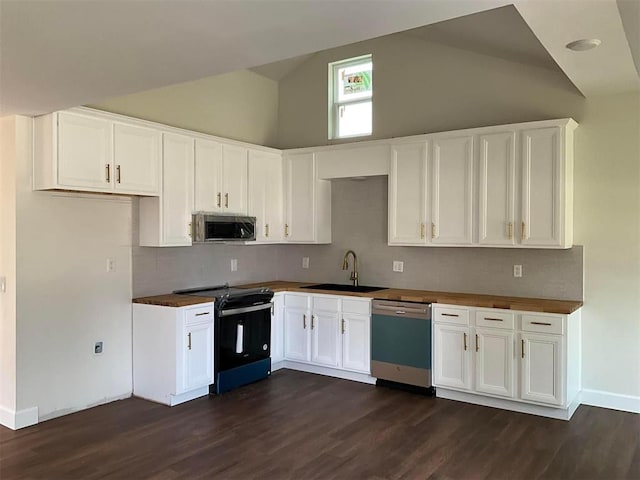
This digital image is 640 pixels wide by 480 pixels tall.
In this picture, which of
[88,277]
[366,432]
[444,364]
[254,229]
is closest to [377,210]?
[254,229]

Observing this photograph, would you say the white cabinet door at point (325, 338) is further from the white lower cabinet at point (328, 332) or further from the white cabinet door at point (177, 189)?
the white cabinet door at point (177, 189)

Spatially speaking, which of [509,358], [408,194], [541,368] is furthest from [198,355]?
[541,368]

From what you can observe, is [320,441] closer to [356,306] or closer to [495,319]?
[356,306]

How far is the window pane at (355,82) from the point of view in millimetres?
5758

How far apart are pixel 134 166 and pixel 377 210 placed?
2520 mm

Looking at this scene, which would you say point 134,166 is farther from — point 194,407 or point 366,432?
point 366,432

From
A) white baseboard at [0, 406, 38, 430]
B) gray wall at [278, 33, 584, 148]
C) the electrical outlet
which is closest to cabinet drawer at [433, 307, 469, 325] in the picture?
gray wall at [278, 33, 584, 148]

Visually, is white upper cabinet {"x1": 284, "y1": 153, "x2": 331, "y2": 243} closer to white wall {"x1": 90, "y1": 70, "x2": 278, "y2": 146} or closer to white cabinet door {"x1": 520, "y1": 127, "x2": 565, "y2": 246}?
white wall {"x1": 90, "y1": 70, "x2": 278, "y2": 146}

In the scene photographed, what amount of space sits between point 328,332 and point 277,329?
22.6 inches

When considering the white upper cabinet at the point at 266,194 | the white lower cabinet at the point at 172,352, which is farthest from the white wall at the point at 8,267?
the white upper cabinet at the point at 266,194

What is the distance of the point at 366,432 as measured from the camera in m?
3.81

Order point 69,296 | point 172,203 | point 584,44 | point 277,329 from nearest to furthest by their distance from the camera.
Answer: 1. point 584,44
2. point 69,296
3. point 172,203
4. point 277,329

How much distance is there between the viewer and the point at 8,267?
3918 mm


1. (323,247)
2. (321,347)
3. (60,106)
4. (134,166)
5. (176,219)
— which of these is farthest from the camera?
(323,247)
